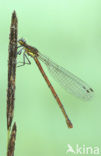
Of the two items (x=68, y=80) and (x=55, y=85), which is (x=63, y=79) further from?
(x=55, y=85)

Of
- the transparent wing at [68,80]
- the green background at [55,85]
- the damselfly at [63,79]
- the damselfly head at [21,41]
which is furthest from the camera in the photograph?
the green background at [55,85]

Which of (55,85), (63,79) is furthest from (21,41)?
(55,85)

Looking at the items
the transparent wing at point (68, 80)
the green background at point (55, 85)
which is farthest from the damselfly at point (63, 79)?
the green background at point (55, 85)

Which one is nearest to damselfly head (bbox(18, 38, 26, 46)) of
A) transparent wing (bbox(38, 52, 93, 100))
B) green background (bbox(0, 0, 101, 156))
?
transparent wing (bbox(38, 52, 93, 100))

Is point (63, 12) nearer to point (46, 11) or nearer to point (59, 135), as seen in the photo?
point (46, 11)

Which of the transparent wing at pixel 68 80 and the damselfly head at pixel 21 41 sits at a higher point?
the damselfly head at pixel 21 41

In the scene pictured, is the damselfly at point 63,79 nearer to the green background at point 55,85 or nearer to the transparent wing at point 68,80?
the transparent wing at point 68,80

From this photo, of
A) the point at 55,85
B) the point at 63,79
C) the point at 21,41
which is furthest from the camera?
the point at 55,85
